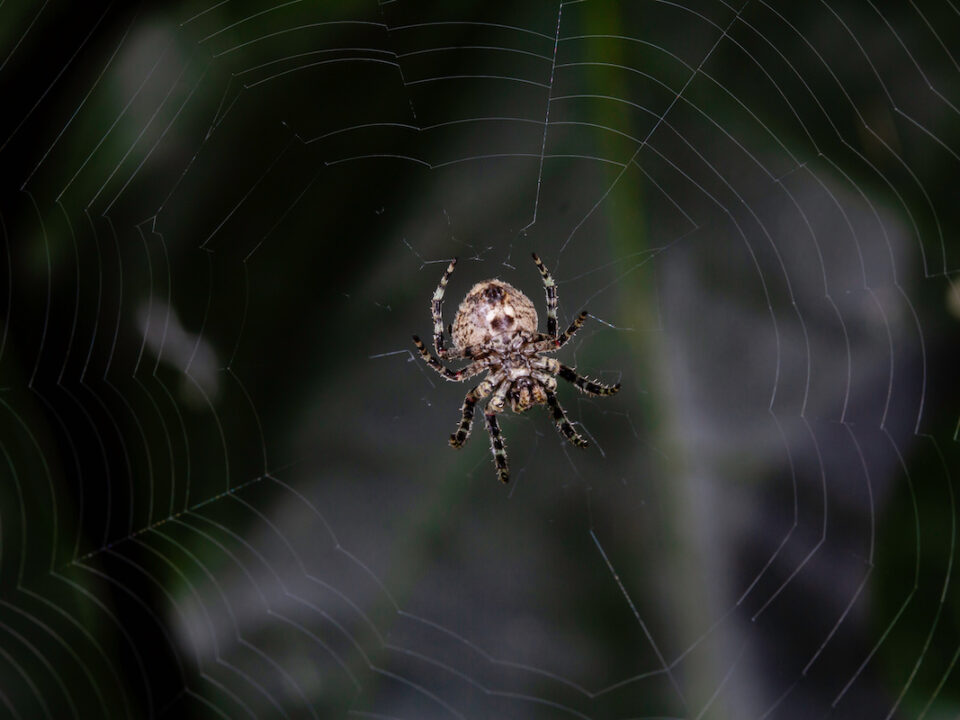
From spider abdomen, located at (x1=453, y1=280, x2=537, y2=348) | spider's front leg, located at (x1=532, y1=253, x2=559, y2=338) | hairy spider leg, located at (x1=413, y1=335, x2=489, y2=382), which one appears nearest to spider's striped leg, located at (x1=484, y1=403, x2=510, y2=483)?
hairy spider leg, located at (x1=413, y1=335, x2=489, y2=382)

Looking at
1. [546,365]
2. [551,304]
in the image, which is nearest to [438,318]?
[551,304]

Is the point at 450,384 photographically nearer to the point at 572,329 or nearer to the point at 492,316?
the point at 492,316

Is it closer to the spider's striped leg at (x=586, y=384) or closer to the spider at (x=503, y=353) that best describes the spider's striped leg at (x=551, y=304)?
the spider at (x=503, y=353)

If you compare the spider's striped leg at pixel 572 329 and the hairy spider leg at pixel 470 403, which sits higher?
the spider's striped leg at pixel 572 329

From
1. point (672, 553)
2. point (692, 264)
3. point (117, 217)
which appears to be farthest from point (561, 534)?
point (117, 217)

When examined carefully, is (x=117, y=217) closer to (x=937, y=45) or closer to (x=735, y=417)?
(x=735, y=417)

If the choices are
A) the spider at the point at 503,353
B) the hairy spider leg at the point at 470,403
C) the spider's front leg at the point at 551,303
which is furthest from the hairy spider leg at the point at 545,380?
the spider's front leg at the point at 551,303
